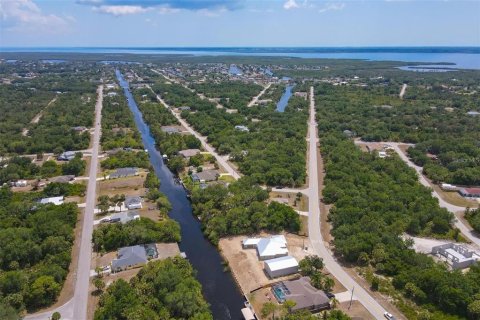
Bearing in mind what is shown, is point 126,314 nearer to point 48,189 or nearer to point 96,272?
point 96,272

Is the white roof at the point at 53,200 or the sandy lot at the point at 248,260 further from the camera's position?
the white roof at the point at 53,200

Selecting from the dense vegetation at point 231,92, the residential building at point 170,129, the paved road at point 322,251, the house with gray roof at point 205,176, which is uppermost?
the dense vegetation at point 231,92

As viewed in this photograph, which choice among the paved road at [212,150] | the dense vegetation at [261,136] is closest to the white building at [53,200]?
the paved road at [212,150]

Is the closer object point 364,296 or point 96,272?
point 364,296

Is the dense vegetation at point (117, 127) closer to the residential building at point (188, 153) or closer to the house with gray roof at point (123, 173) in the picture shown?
the residential building at point (188, 153)

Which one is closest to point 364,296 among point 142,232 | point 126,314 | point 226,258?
point 226,258

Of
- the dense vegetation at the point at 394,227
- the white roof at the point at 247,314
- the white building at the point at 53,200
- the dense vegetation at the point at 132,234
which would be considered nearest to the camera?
the white roof at the point at 247,314
